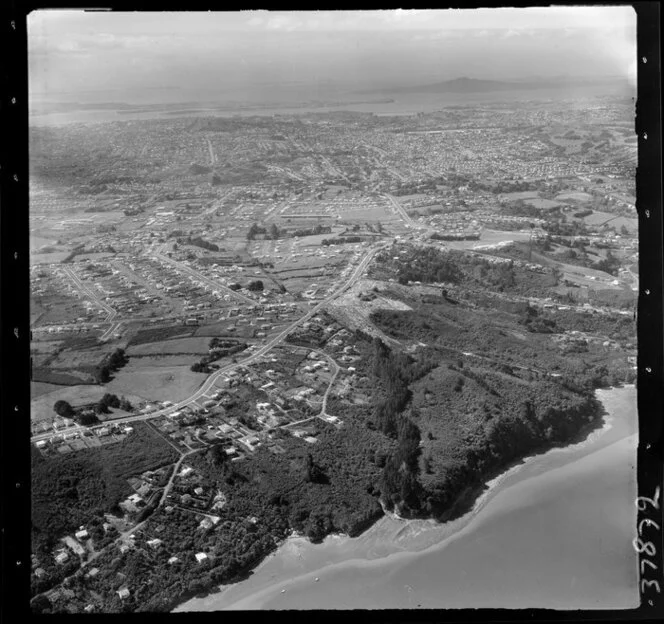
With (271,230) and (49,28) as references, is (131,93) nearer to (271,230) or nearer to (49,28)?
(49,28)

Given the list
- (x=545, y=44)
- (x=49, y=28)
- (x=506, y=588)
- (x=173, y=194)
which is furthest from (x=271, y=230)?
(x=506, y=588)

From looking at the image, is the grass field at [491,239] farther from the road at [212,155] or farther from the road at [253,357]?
the road at [212,155]

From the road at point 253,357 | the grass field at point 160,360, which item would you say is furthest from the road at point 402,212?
the grass field at point 160,360

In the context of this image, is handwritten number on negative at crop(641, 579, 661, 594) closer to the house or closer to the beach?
the beach

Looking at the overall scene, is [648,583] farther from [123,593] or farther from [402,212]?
[123,593]

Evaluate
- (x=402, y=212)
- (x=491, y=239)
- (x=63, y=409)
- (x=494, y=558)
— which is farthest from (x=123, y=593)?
(x=491, y=239)
